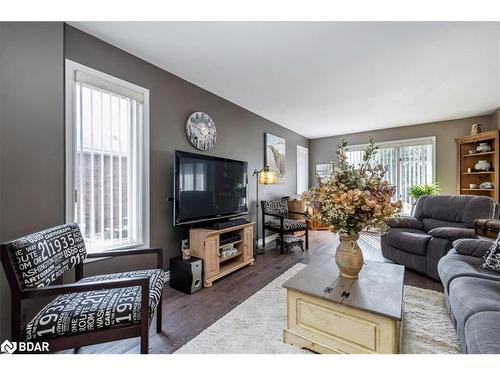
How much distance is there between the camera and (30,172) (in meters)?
1.56

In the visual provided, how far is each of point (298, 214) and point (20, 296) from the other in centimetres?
414

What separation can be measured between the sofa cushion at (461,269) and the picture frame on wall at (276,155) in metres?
3.14

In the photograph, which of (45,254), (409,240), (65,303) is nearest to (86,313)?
(65,303)

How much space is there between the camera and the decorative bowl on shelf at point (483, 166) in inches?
157

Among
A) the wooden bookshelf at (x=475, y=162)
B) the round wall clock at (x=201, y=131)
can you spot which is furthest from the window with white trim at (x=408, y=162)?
the round wall clock at (x=201, y=131)

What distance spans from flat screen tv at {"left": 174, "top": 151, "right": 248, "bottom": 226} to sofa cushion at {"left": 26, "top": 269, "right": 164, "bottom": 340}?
117 cm

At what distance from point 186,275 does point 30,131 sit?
1.74 metres

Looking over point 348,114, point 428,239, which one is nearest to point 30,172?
point 428,239

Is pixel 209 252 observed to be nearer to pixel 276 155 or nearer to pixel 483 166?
pixel 276 155

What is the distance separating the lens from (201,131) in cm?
308

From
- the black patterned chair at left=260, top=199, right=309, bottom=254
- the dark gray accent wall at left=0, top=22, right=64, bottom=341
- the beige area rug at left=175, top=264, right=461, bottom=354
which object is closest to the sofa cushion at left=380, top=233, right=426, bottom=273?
the beige area rug at left=175, top=264, right=461, bottom=354

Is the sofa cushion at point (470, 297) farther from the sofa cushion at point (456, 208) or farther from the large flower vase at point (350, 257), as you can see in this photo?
the sofa cushion at point (456, 208)

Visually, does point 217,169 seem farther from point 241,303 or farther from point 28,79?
point 28,79
